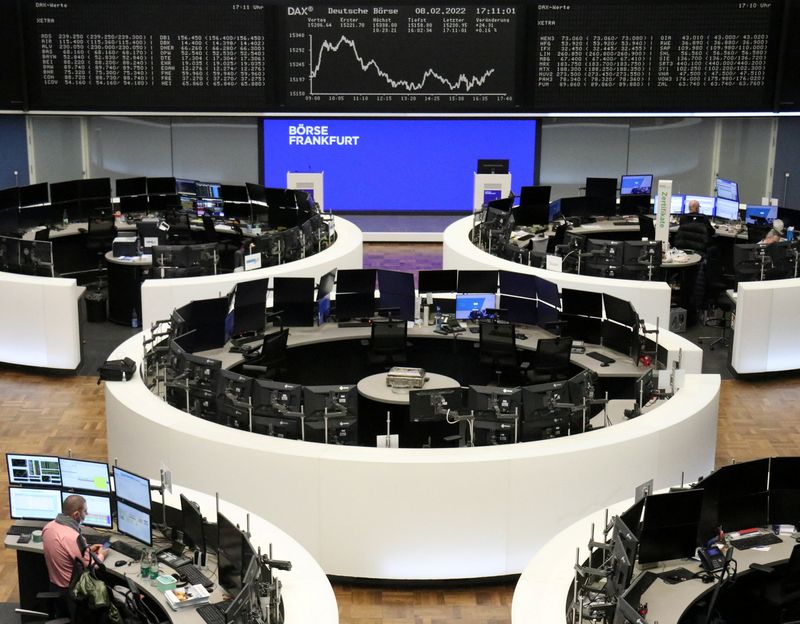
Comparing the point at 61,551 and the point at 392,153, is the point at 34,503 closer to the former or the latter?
the point at 61,551

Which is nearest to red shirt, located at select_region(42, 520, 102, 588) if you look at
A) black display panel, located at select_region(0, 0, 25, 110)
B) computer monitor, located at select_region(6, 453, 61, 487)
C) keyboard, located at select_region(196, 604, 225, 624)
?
computer monitor, located at select_region(6, 453, 61, 487)

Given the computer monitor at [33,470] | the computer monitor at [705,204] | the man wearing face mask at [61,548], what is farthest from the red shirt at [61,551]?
the computer monitor at [705,204]

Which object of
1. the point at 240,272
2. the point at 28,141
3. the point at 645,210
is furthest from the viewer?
the point at 28,141

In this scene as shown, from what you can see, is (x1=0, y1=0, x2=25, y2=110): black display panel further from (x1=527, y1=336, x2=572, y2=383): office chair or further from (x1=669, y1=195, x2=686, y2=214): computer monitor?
(x1=527, y1=336, x2=572, y2=383): office chair

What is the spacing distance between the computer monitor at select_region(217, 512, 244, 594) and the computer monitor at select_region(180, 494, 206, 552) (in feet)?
0.80

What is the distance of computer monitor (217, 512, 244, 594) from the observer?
596 centimetres

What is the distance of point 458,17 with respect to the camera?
649 inches

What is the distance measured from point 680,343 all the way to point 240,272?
4.86 m

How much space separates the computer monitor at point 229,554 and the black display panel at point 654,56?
38.5 feet

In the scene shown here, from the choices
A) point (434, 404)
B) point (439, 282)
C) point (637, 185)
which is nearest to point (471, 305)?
point (439, 282)

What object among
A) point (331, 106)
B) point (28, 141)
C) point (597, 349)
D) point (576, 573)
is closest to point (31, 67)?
point (28, 141)

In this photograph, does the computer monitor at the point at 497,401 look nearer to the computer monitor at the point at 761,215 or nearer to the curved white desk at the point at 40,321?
the curved white desk at the point at 40,321

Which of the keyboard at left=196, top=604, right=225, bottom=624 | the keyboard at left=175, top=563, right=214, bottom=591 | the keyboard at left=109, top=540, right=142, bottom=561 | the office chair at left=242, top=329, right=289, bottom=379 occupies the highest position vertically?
the office chair at left=242, top=329, right=289, bottom=379

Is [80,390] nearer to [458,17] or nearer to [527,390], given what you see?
[527,390]
